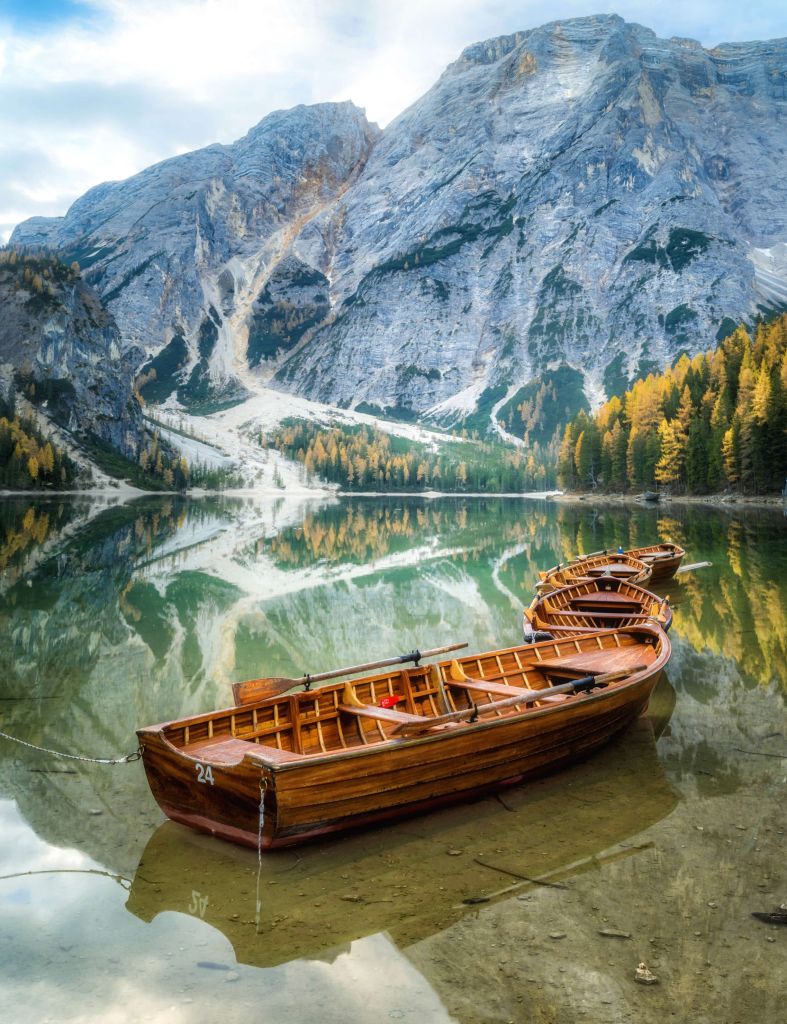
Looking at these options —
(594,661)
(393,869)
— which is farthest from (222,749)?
(594,661)

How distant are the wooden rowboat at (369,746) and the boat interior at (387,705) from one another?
0.03m

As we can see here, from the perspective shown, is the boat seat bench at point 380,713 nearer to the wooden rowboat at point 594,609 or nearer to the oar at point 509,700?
the oar at point 509,700

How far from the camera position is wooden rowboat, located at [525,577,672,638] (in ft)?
65.8

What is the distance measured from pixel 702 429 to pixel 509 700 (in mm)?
96715

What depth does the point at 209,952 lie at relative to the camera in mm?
7953

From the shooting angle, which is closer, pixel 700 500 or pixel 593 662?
pixel 593 662

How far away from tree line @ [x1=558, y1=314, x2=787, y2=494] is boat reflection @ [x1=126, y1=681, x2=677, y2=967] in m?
81.9

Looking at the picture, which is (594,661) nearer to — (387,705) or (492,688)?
(492,688)

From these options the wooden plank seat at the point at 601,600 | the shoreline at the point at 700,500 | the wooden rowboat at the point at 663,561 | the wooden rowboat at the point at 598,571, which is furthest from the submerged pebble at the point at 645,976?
the shoreline at the point at 700,500

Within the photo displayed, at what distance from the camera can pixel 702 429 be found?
97188 mm

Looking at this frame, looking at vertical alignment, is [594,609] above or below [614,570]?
below

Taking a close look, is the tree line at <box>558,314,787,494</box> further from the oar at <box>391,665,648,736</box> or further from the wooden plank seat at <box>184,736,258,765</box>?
the wooden plank seat at <box>184,736,258,765</box>

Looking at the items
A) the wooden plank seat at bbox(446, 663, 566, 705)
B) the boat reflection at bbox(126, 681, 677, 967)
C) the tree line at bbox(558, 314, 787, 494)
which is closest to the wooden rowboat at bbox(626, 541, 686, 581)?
the wooden plank seat at bbox(446, 663, 566, 705)

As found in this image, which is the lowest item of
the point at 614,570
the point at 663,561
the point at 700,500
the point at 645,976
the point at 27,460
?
the point at 645,976
